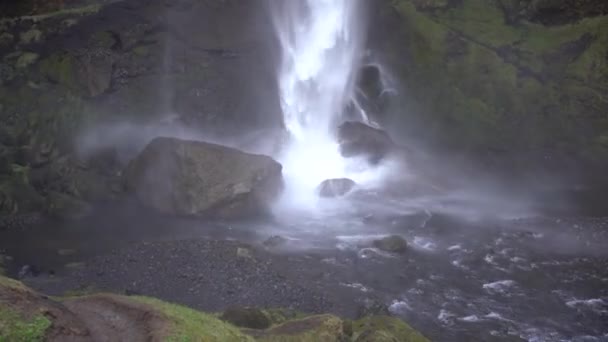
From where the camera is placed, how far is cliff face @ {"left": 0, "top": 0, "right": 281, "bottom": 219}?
30.0 m

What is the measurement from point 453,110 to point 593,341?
2153 centimetres

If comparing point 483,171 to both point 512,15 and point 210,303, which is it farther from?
point 210,303

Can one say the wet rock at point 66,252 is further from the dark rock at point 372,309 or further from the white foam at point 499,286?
the white foam at point 499,286

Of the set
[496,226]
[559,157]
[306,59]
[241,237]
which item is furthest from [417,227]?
[306,59]

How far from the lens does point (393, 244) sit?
24344 mm

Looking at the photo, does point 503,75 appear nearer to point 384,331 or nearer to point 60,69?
point 60,69

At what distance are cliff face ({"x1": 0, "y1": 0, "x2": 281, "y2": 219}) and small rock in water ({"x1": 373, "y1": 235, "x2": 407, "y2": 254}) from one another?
13.5 metres

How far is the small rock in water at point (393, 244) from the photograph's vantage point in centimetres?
2431

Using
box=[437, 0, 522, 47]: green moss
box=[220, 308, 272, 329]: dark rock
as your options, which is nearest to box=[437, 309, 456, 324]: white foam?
box=[220, 308, 272, 329]: dark rock

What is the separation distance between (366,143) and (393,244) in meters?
12.3

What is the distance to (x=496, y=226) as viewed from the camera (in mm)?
27797

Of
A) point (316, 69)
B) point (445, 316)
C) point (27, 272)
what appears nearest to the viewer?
point (445, 316)

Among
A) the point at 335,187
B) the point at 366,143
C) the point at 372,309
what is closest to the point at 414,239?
the point at 335,187

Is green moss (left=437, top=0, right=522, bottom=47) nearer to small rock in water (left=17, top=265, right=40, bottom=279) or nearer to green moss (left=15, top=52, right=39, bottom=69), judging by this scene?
green moss (left=15, top=52, right=39, bottom=69)
